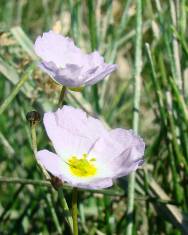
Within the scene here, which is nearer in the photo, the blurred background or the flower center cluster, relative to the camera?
the flower center cluster

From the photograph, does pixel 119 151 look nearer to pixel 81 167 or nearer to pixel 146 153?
pixel 81 167

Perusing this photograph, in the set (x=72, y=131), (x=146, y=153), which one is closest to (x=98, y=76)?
(x=72, y=131)

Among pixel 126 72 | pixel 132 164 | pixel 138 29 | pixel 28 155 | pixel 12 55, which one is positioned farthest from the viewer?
pixel 126 72

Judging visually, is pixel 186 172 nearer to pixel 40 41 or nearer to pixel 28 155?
pixel 40 41

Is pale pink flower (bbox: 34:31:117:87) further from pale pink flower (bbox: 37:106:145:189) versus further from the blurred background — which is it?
the blurred background

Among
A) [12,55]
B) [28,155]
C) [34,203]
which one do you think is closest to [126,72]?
[28,155]

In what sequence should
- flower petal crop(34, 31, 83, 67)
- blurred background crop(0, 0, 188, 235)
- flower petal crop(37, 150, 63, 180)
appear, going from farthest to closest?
blurred background crop(0, 0, 188, 235) < flower petal crop(34, 31, 83, 67) < flower petal crop(37, 150, 63, 180)

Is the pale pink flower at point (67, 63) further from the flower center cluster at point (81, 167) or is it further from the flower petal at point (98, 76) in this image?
the flower center cluster at point (81, 167)

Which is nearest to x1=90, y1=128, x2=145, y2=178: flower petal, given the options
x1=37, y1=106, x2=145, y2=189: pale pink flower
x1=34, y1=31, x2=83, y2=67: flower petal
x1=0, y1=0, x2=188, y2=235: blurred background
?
x1=37, y1=106, x2=145, y2=189: pale pink flower

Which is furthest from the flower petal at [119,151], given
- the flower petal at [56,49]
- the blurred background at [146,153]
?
the blurred background at [146,153]
